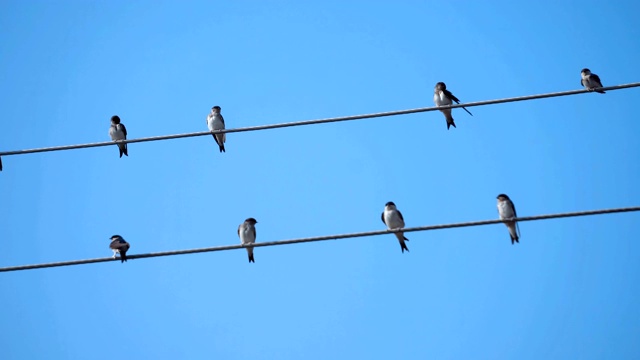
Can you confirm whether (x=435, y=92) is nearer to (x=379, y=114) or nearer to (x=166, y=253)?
(x=379, y=114)

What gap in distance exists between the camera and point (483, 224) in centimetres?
966

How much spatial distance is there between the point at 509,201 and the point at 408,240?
1495 millimetres

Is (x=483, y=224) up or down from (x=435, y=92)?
down

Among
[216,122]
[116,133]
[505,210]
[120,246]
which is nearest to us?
[120,246]

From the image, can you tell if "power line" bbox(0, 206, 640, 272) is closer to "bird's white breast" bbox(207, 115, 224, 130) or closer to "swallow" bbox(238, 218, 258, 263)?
"swallow" bbox(238, 218, 258, 263)

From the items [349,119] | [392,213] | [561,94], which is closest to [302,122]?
[349,119]

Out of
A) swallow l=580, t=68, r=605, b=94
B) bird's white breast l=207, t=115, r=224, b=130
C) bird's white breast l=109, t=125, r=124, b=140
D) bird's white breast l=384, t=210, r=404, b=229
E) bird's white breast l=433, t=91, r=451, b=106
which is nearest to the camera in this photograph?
bird's white breast l=384, t=210, r=404, b=229

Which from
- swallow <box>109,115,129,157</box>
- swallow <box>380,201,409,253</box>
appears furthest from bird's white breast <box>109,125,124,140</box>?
swallow <box>380,201,409,253</box>

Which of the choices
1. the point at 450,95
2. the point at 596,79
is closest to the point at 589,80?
the point at 596,79

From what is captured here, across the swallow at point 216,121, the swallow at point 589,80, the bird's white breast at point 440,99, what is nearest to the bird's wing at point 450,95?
the bird's white breast at point 440,99

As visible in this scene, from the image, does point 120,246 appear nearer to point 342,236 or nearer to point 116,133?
point 342,236

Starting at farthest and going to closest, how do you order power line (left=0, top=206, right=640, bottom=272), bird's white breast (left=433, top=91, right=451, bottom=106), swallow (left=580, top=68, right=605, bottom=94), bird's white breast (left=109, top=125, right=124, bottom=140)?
bird's white breast (left=109, top=125, right=124, bottom=140)
bird's white breast (left=433, top=91, right=451, bottom=106)
swallow (left=580, top=68, right=605, bottom=94)
power line (left=0, top=206, right=640, bottom=272)

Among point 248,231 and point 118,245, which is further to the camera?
point 248,231

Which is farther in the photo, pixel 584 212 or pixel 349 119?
pixel 349 119
